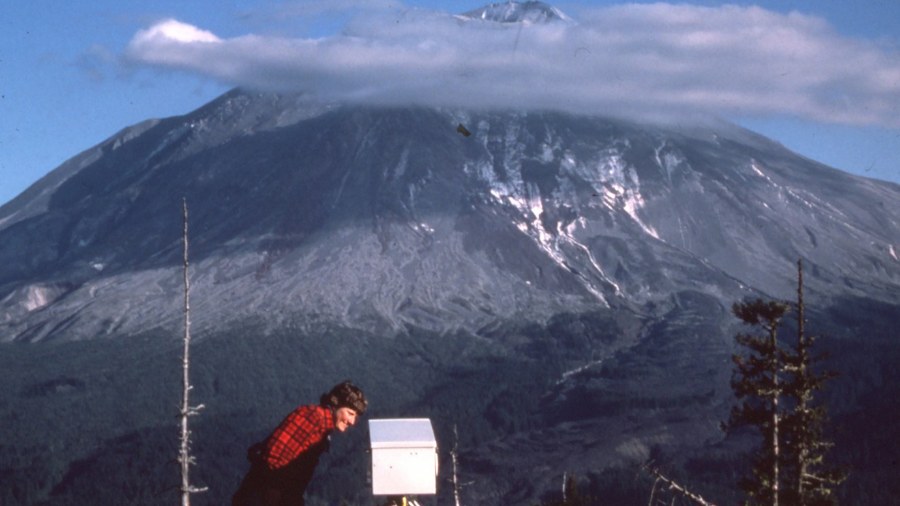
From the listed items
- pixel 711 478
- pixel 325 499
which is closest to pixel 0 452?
pixel 325 499

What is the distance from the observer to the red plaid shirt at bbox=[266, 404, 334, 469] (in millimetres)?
11000

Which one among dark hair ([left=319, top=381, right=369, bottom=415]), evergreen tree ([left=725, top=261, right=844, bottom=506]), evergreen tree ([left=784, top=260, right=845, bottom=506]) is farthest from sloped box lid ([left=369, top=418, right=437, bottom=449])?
evergreen tree ([left=784, top=260, right=845, bottom=506])

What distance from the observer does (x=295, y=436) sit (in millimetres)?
11016

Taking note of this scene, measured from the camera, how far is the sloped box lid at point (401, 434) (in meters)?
12.4

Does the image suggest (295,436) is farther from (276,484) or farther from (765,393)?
(765,393)

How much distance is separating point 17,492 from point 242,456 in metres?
31.0

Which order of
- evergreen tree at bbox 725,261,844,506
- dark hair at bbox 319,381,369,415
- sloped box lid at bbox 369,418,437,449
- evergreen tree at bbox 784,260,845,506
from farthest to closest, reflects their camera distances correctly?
1. evergreen tree at bbox 784,260,845,506
2. evergreen tree at bbox 725,261,844,506
3. sloped box lid at bbox 369,418,437,449
4. dark hair at bbox 319,381,369,415

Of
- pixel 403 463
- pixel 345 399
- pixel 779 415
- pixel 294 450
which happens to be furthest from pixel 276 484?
pixel 779 415

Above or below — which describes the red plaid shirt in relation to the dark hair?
below

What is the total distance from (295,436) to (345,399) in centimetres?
57

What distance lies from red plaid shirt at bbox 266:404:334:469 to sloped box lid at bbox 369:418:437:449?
1.36 m

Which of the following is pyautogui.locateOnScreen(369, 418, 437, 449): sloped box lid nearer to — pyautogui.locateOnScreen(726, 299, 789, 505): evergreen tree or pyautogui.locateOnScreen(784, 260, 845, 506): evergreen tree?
pyautogui.locateOnScreen(726, 299, 789, 505): evergreen tree

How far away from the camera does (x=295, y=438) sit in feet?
36.1

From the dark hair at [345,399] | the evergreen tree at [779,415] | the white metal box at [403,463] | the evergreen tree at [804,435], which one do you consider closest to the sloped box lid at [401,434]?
the white metal box at [403,463]
